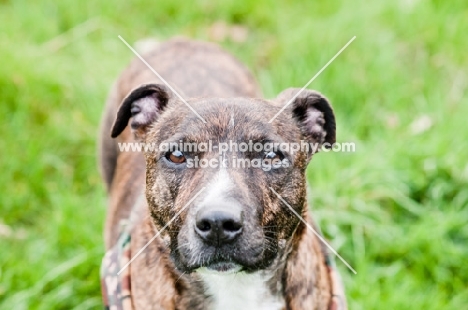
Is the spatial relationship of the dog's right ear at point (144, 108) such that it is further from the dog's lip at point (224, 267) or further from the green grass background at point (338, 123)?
the green grass background at point (338, 123)

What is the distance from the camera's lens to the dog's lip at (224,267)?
3.05m

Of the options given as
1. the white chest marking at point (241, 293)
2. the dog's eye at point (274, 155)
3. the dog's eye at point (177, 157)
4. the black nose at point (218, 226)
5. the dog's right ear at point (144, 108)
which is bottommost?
the white chest marking at point (241, 293)

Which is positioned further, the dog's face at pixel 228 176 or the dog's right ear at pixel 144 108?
the dog's right ear at pixel 144 108

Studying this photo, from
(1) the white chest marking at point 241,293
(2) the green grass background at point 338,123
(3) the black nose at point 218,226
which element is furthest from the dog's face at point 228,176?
(2) the green grass background at point 338,123

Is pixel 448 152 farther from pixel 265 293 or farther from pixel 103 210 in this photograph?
pixel 103 210

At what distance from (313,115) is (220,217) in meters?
1.18

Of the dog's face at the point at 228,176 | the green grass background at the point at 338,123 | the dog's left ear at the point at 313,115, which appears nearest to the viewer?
the dog's face at the point at 228,176

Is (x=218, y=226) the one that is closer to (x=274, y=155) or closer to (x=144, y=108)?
(x=274, y=155)

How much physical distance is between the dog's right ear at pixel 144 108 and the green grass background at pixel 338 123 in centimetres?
133

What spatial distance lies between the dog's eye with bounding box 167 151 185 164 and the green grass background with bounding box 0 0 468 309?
1.67 meters

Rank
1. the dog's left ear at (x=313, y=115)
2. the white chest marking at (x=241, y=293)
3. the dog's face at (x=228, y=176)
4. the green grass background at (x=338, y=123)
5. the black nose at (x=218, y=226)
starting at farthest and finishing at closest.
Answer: the green grass background at (x=338, y=123) < the dog's left ear at (x=313, y=115) < the white chest marking at (x=241, y=293) < the dog's face at (x=228, y=176) < the black nose at (x=218, y=226)

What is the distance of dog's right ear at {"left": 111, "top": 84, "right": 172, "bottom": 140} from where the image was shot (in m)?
3.74

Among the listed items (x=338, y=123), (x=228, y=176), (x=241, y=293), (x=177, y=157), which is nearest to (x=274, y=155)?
(x=228, y=176)

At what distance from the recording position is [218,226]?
113 inches
